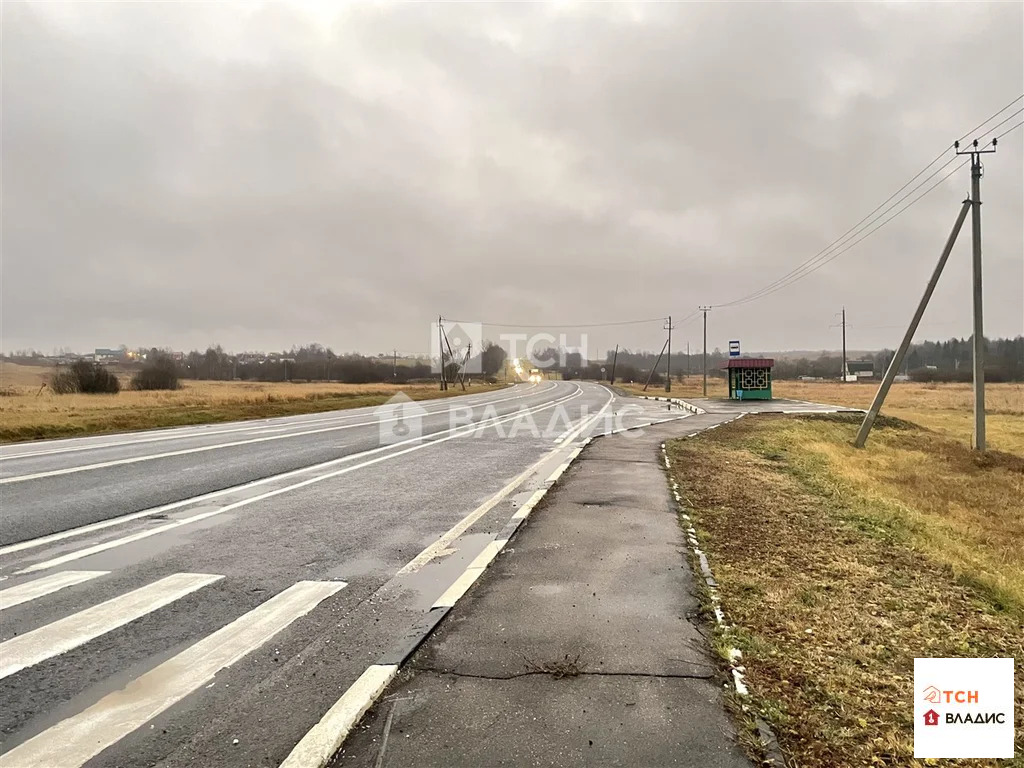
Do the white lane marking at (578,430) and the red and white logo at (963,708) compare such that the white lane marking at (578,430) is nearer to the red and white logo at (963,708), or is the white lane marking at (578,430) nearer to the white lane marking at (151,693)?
the white lane marking at (151,693)

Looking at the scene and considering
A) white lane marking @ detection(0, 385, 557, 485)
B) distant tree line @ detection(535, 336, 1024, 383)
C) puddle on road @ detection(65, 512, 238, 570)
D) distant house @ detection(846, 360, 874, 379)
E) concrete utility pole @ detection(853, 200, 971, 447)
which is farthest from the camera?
distant house @ detection(846, 360, 874, 379)

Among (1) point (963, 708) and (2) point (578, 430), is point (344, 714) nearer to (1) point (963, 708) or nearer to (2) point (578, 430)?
(1) point (963, 708)

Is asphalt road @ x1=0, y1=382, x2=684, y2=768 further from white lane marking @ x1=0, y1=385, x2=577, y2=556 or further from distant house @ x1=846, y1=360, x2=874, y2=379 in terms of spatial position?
distant house @ x1=846, y1=360, x2=874, y2=379

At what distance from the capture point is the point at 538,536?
248 inches

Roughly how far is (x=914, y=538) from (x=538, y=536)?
436 cm

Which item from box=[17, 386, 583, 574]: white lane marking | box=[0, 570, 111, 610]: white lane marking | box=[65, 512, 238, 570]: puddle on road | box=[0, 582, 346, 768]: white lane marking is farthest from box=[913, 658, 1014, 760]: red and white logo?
box=[17, 386, 583, 574]: white lane marking

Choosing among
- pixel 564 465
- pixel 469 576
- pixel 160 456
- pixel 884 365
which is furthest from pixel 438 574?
pixel 884 365

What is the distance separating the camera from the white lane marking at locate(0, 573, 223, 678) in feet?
11.8

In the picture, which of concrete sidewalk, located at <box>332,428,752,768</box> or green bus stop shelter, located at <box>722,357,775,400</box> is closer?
concrete sidewalk, located at <box>332,428,752,768</box>

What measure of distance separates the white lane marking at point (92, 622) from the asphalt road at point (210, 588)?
0.02m

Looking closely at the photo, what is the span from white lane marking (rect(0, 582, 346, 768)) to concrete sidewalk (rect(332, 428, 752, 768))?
112 centimetres

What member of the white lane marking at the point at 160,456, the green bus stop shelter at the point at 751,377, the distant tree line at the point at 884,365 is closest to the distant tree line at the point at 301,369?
the distant tree line at the point at 884,365

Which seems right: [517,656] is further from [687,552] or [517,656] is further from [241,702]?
[687,552]

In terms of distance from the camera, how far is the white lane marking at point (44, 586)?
4.47 m
